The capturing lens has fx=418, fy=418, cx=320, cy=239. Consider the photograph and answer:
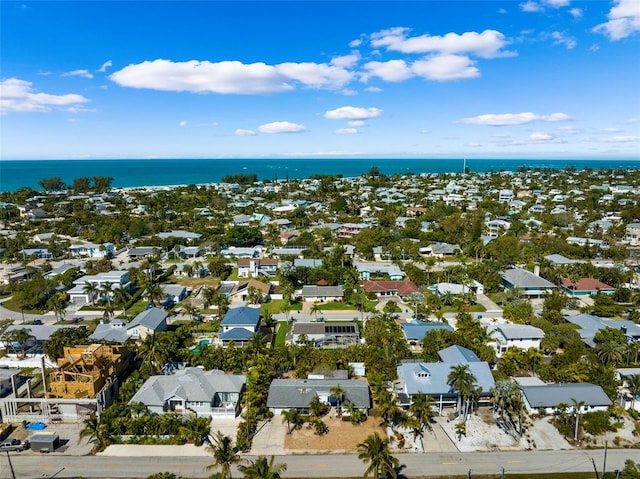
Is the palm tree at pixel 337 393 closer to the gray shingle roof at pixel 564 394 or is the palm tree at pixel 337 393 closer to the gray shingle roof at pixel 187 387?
the gray shingle roof at pixel 187 387

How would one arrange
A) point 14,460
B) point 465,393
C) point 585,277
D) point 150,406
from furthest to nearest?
point 585,277
point 150,406
point 465,393
point 14,460

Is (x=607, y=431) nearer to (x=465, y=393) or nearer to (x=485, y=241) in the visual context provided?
(x=465, y=393)

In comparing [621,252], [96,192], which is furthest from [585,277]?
[96,192]

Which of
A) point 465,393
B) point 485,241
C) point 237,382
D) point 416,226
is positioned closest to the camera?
point 465,393

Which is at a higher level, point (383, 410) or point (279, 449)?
point (383, 410)

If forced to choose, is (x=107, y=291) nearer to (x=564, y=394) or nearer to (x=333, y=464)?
(x=333, y=464)

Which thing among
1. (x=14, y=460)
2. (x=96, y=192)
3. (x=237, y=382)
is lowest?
(x=14, y=460)

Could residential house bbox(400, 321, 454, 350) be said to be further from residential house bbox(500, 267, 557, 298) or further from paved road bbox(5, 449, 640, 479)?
residential house bbox(500, 267, 557, 298)
